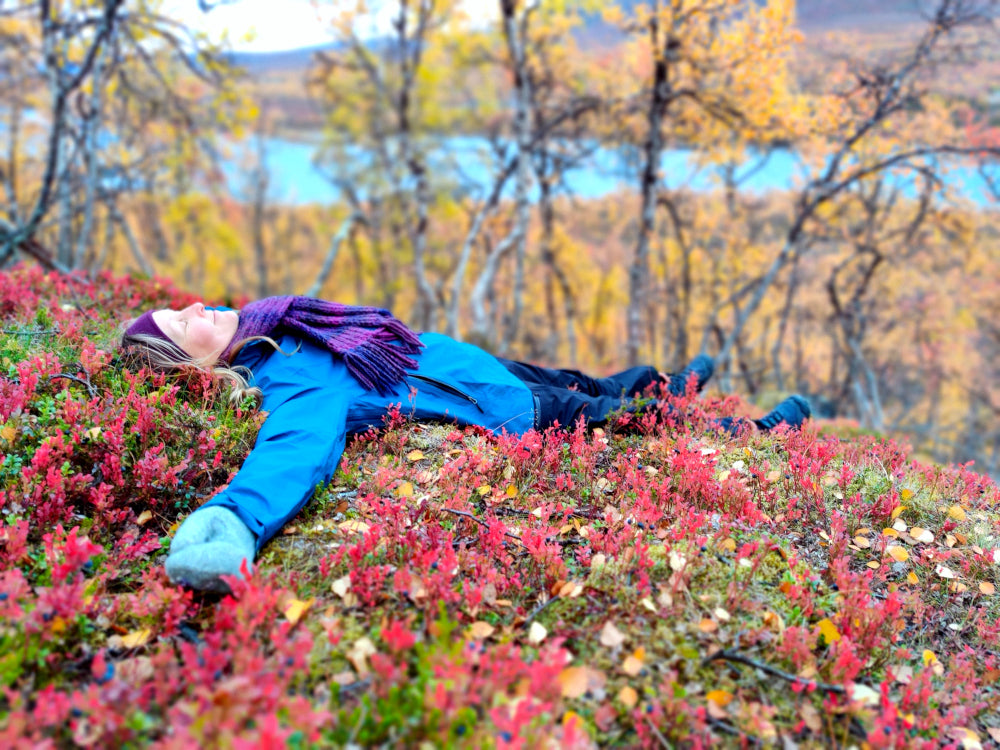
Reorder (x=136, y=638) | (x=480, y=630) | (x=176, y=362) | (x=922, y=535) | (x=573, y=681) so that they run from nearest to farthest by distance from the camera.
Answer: (x=573, y=681) → (x=136, y=638) → (x=480, y=630) → (x=922, y=535) → (x=176, y=362)

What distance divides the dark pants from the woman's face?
6.48 feet

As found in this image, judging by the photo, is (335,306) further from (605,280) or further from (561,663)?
(605,280)

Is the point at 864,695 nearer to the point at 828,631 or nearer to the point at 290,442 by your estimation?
the point at 828,631

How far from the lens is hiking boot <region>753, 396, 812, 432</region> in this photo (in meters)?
4.65

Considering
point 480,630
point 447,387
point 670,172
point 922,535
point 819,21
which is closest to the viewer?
point 480,630

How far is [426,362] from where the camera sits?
405 cm

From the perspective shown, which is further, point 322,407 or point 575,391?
point 575,391

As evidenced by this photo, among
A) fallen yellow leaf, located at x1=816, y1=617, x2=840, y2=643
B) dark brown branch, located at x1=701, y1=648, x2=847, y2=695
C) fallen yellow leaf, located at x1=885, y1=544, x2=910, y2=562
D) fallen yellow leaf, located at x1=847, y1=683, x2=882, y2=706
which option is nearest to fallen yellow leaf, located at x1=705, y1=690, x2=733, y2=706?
dark brown branch, located at x1=701, y1=648, x2=847, y2=695

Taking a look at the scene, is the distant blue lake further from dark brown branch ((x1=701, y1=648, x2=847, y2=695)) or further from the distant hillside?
dark brown branch ((x1=701, y1=648, x2=847, y2=695))

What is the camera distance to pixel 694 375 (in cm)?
475

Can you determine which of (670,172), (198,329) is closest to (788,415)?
(198,329)

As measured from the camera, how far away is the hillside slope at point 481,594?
1.85 meters

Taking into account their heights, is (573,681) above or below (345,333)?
below

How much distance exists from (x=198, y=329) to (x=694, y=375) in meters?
3.70
